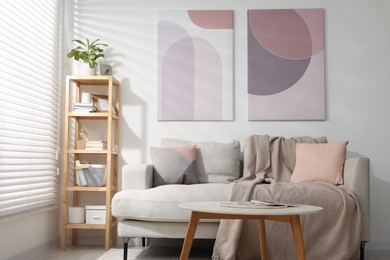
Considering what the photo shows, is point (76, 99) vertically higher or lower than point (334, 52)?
lower

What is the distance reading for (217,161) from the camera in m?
4.17

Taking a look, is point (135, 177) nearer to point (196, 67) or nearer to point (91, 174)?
point (91, 174)

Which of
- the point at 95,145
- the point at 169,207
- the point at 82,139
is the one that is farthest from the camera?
the point at 82,139

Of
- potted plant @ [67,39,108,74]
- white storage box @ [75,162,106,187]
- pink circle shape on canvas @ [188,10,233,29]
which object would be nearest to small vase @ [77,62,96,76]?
potted plant @ [67,39,108,74]

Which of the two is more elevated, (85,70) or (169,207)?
(85,70)

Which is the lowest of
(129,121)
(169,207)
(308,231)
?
(308,231)

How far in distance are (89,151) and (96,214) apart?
50 centimetres

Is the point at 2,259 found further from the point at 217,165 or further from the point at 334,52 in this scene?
the point at 334,52

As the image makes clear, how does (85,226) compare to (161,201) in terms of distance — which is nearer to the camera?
(161,201)

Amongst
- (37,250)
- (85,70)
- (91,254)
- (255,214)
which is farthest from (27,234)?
(255,214)

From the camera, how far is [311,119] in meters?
4.45

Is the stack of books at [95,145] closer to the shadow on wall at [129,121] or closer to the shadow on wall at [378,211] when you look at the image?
the shadow on wall at [129,121]

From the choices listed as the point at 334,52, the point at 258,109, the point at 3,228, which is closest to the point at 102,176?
the point at 3,228

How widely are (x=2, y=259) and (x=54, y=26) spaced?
2.00 metres
